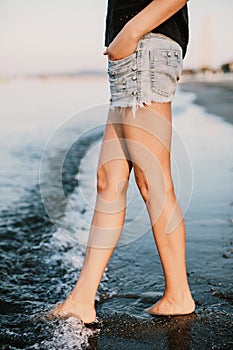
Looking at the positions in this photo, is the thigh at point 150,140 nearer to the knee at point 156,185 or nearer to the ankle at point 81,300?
the knee at point 156,185

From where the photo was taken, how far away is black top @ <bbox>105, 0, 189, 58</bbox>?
7.17 feet

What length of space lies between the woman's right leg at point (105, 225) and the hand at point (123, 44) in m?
0.26

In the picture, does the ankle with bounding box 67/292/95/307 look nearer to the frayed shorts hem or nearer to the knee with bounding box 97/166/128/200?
the knee with bounding box 97/166/128/200

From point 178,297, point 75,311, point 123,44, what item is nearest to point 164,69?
point 123,44

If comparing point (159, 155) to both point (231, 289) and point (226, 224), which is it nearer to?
point (231, 289)

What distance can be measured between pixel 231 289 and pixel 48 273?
990 mm

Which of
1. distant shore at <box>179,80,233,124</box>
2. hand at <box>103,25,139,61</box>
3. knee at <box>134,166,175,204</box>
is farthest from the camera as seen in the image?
distant shore at <box>179,80,233,124</box>

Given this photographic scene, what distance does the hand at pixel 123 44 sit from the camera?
212cm

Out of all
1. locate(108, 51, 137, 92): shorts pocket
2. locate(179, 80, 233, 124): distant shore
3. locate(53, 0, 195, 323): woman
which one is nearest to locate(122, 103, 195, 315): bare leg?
locate(53, 0, 195, 323): woman

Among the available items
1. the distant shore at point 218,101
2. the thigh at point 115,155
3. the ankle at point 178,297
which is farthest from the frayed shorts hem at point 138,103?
the distant shore at point 218,101

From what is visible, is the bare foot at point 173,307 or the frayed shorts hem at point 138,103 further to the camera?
the bare foot at point 173,307

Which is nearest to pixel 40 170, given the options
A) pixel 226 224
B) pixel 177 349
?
pixel 226 224

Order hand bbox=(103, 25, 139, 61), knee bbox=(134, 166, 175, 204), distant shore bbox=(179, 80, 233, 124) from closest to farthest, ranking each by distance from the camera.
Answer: hand bbox=(103, 25, 139, 61) → knee bbox=(134, 166, 175, 204) → distant shore bbox=(179, 80, 233, 124)

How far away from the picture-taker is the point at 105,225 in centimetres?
233
